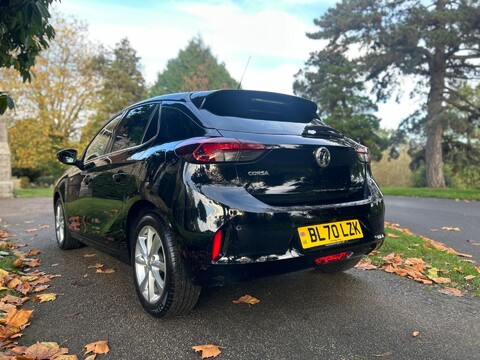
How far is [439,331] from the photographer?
8.09 ft

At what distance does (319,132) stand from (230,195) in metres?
0.98

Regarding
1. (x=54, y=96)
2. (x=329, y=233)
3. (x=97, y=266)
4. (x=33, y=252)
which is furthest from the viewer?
(x=54, y=96)

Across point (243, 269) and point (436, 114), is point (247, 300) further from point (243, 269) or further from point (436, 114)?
point (436, 114)

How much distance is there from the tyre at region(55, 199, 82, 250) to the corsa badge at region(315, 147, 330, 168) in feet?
10.9

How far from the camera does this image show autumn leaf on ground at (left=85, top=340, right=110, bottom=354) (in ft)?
Answer: 7.25

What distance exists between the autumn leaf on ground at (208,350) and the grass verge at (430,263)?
2270 millimetres

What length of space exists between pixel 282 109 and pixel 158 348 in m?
1.94

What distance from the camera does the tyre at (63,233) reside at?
4586 millimetres

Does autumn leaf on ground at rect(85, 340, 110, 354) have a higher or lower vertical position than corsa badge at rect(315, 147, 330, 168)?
lower

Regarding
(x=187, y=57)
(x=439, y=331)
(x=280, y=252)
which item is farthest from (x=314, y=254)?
(x=187, y=57)

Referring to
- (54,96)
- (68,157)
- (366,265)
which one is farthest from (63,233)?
(54,96)

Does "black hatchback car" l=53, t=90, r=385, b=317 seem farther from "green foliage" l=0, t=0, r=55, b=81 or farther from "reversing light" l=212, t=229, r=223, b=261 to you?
"green foliage" l=0, t=0, r=55, b=81

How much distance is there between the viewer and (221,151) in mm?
2316

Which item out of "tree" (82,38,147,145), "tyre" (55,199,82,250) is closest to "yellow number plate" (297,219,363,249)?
"tyre" (55,199,82,250)
